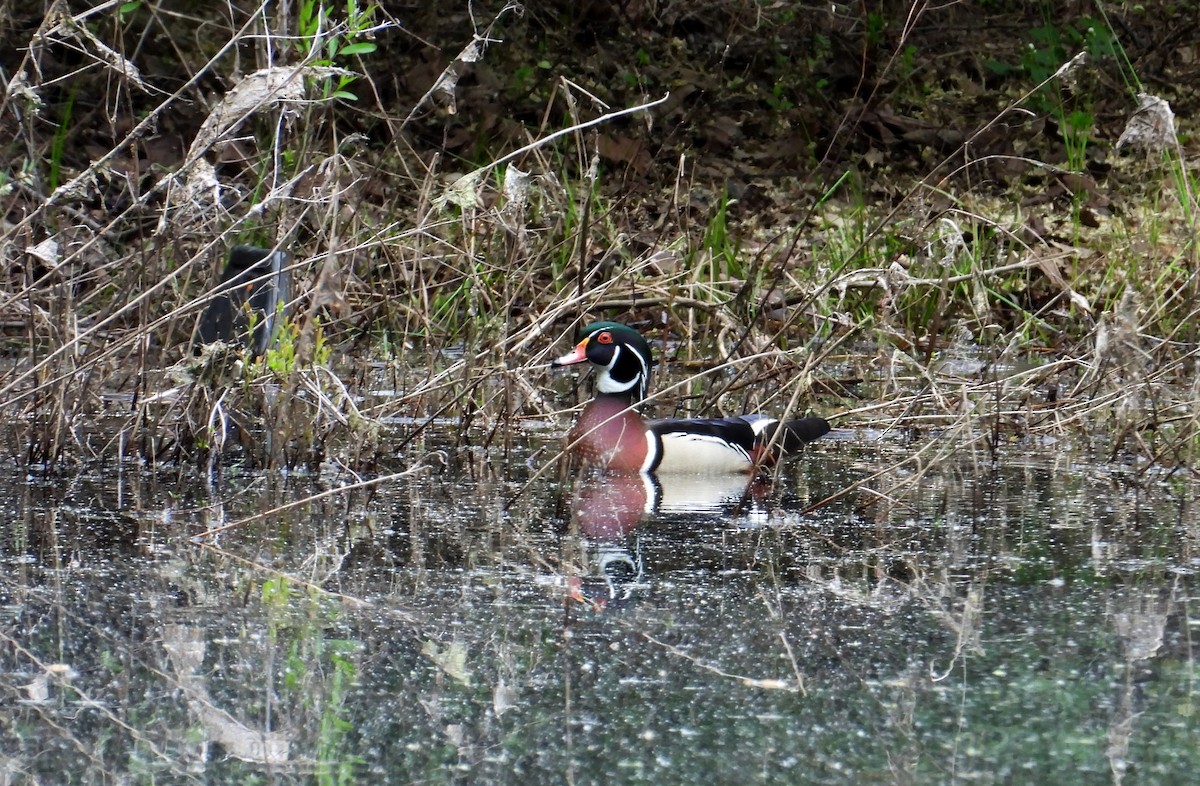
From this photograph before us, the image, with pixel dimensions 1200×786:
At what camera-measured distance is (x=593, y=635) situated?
3223 mm

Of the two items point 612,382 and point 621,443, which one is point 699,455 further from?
point 612,382

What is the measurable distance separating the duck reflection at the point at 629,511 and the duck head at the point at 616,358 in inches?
22.6

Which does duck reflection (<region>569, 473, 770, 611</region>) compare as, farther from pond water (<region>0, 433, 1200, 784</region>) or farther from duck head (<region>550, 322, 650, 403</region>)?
duck head (<region>550, 322, 650, 403</region>)

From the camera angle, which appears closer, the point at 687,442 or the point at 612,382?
the point at 687,442

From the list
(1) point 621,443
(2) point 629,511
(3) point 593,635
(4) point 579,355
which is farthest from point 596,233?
(3) point 593,635

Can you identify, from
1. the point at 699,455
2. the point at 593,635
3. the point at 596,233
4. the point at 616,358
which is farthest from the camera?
the point at 596,233

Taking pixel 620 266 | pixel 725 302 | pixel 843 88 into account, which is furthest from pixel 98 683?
pixel 843 88

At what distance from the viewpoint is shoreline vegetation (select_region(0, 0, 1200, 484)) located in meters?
4.75

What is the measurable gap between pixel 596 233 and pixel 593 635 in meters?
4.39

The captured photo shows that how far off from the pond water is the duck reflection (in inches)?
0.6

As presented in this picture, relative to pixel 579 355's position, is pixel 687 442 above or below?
below

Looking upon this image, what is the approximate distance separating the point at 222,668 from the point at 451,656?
39 cm

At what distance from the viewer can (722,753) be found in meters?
2.60

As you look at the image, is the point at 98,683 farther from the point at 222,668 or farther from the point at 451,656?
the point at 451,656
